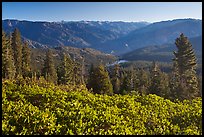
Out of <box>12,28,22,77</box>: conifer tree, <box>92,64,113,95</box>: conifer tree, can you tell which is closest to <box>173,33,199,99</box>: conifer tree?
<box>92,64,113,95</box>: conifer tree

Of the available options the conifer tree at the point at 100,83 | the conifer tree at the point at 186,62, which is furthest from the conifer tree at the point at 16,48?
the conifer tree at the point at 186,62

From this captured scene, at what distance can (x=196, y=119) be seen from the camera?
39.8 feet

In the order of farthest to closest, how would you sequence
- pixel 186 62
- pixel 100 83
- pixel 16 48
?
pixel 16 48 → pixel 186 62 → pixel 100 83

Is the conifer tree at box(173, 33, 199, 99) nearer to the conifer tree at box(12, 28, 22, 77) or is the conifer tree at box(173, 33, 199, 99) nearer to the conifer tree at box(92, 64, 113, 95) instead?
the conifer tree at box(92, 64, 113, 95)

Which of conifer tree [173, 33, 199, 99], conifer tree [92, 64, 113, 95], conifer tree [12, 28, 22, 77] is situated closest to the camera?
conifer tree [92, 64, 113, 95]

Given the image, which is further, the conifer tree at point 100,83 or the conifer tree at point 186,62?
the conifer tree at point 186,62

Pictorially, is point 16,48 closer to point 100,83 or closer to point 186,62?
point 100,83

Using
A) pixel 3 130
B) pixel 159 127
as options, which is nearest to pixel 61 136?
pixel 3 130

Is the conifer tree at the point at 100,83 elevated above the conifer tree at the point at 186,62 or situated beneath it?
situated beneath

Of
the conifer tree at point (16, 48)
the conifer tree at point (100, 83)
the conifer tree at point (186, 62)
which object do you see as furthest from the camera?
the conifer tree at point (16, 48)

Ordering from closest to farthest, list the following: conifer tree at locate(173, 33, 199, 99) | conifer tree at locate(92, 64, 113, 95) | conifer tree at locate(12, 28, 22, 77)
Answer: conifer tree at locate(92, 64, 113, 95) < conifer tree at locate(173, 33, 199, 99) < conifer tree at locate(12, 28, 22, 77)

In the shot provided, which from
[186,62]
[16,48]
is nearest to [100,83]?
[186,62]

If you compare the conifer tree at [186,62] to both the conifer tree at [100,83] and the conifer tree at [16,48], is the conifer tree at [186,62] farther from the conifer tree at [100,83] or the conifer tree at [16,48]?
the conifer tree at [16,48]

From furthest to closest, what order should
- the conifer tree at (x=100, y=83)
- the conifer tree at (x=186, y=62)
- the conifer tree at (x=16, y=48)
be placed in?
the conifer tree at (x=16, y=48) < the conifer tree at (x=186, y=62) < the conifer tree at (x=100, y=83)
